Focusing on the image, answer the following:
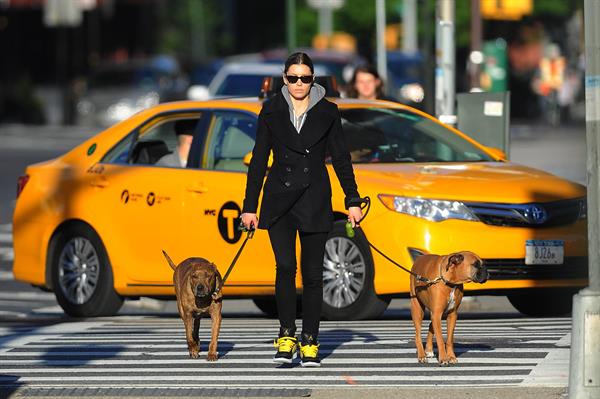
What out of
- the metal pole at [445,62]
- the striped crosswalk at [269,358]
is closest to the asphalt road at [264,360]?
the striped crosswalk at [269,358]

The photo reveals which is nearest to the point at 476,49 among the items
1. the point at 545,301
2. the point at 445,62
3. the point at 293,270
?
the point at 445,62

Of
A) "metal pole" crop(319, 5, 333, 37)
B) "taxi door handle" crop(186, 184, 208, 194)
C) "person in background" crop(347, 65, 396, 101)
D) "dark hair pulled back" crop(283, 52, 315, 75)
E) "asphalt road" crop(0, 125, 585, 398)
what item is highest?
"metal pole" crop(319, 5, 333, 37)

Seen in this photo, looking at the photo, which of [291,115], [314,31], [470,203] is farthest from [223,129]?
[314,31]

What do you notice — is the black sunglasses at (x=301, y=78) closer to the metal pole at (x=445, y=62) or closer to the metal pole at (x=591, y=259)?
the metal pole at (x=591, y=259)

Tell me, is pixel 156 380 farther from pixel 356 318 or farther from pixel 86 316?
pixel 86 316

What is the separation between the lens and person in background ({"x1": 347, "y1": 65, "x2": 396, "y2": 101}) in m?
17.0

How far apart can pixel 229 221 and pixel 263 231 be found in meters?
0.24

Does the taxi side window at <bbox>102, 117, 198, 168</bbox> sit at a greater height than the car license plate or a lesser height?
greater

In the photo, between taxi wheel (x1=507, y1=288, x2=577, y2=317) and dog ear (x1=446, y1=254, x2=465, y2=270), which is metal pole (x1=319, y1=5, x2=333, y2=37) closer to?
taxi wheel (x1=507, y1=288, x2=577, y2=317)

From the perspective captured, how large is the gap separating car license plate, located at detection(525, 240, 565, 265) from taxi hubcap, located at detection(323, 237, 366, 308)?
3.54 feet

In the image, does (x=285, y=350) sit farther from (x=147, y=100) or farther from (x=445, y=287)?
(x=147, y=100)

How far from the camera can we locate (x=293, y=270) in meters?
10.1

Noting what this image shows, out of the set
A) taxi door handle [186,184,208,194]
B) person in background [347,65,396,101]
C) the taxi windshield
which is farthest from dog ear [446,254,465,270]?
person in background [347,65,396,101]

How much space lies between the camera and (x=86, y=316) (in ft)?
45.3
